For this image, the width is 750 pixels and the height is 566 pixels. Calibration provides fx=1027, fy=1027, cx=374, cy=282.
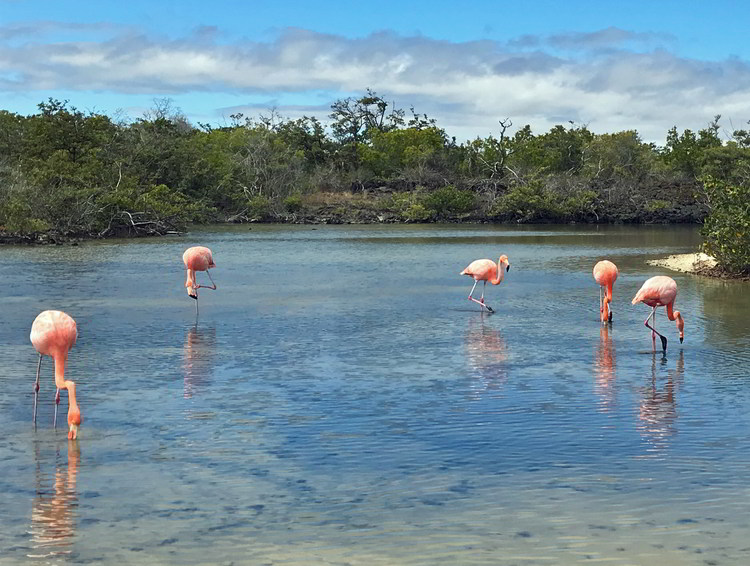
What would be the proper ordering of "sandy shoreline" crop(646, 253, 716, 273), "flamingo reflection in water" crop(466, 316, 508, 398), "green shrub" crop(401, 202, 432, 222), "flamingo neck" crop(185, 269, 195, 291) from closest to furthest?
"flamingo reflection in water" crop(466, 316, 508, 398) → "flamingo neck" crop(185, 269, 195, 291) → "sandy shoreline" crop(646, 253, 716, 273) → "green shrub" crop(401, 202, 432, 222)

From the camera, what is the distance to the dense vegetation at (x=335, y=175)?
1758 inches

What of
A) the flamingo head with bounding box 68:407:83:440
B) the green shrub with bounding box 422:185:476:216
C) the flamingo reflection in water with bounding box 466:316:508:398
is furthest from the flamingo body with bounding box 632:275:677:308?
the green shrub with bounding box 422:185:476:216

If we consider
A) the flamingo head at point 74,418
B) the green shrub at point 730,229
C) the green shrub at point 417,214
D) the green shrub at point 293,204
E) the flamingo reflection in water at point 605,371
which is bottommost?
the flamingo reflection in water at point 605,371

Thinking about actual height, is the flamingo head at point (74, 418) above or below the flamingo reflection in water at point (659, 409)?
above

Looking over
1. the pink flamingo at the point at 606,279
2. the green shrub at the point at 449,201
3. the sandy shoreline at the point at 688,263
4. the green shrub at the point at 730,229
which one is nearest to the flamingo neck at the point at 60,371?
the pink flamingo at the point at 606,279

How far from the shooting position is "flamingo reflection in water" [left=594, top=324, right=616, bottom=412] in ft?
32.8

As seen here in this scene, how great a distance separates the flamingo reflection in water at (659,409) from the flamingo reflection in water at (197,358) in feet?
14.4

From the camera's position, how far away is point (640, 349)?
43.6ft

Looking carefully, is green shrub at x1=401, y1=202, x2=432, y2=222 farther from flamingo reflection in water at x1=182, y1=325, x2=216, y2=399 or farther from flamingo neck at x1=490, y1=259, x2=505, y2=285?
flamingo reflection in water at x1=182, y1=325, x2=216, y2=399

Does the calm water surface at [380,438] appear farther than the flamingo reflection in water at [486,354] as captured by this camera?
No

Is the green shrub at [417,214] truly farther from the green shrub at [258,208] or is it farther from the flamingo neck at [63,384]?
the flamingo neck at [63,384]

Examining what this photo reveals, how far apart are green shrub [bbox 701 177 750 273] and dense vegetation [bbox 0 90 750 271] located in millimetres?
103

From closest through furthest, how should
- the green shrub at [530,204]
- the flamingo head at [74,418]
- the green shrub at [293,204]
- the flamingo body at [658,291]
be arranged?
the flamingo head at [74,418] < the flamingo body at [658,291] < the green shrub at [530,204] < the green shrub at [293,204]

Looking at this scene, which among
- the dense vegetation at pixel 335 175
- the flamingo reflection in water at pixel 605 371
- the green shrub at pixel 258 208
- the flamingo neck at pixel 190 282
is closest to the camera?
the flamingo reflection in water at pixel 605 371
